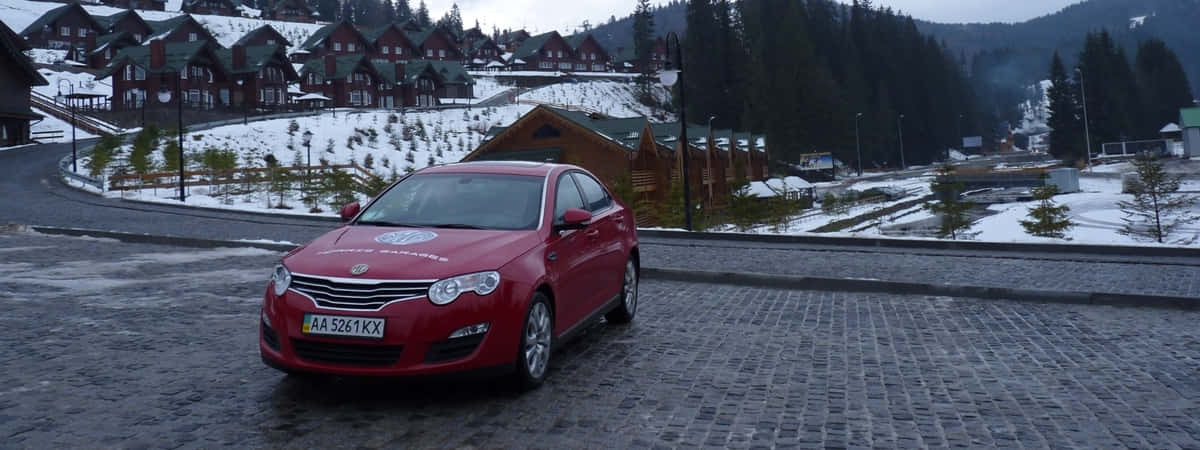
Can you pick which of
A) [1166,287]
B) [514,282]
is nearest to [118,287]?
[514,282]

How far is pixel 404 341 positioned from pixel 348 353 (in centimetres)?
38

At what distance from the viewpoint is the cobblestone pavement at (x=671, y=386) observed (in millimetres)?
4965

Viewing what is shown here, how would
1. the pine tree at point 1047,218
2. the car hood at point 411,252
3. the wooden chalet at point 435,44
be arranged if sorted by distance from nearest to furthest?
the car hood at point 411,252 → the pine tree at point 1047,218 → the wooden chalet at point 435,44

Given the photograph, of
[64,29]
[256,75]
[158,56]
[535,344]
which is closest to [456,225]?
[535,344]

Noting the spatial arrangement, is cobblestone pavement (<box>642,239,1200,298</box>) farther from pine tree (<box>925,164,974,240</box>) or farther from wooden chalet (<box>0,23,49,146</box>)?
wooden chalet (<box>0,23,49,146</box>)

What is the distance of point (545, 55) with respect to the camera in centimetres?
13675

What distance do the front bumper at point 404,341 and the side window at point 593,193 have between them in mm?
2393

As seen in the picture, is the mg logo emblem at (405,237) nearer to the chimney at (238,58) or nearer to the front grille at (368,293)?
the front grille at (368,293)

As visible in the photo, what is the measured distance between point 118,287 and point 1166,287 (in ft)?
42.5

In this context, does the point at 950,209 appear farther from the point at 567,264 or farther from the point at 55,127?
the point at 55,127

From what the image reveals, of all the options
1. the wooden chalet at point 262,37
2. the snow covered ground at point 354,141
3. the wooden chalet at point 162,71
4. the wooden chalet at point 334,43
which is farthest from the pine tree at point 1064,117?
the wooden chalet at point 262,37

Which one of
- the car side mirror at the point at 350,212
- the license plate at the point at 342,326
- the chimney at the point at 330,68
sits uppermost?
the chimney at the point at 330,68

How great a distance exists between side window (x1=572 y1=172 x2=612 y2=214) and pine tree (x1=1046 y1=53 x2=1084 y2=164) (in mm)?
105358

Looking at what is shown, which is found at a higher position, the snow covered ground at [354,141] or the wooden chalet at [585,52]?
the wooden chalet at [585,52]
